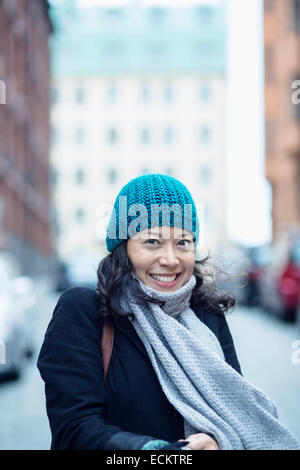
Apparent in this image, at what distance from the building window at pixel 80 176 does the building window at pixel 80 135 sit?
2.78 m

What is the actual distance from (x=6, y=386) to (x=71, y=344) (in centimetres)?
705

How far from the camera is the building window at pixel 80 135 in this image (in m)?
72.8

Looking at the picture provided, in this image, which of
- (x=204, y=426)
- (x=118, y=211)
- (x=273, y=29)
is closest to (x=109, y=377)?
(x=204, y=426)

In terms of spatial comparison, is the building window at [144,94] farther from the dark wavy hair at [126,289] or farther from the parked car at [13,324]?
the dark wavy hair at [126,289]

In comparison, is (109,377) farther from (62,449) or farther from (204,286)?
(204,286)

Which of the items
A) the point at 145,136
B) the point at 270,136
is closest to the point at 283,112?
the point at 270,136

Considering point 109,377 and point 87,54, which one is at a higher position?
point 87,54

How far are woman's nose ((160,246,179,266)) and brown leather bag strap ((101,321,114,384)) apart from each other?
245 mm

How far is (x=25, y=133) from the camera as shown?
36.5 metres

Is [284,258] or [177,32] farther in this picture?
[177,32]

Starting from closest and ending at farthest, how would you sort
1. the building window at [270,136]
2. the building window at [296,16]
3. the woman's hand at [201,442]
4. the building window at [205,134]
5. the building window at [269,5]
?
the woman's hand at [201,442] < the building window at [296,16] < the building window at [269,5] < the building window at [270,136] < the building window at [205,134]

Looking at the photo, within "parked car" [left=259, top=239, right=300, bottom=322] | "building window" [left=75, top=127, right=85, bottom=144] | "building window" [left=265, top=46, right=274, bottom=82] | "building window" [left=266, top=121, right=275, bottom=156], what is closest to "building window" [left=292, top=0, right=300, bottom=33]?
"building window" [left=265, top=46, right=274, bottom=82]

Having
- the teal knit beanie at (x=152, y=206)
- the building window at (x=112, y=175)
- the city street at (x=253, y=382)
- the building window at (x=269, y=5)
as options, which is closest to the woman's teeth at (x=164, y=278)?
the teal knit beanie at (x=152, y=206)

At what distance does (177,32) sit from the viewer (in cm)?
7594
